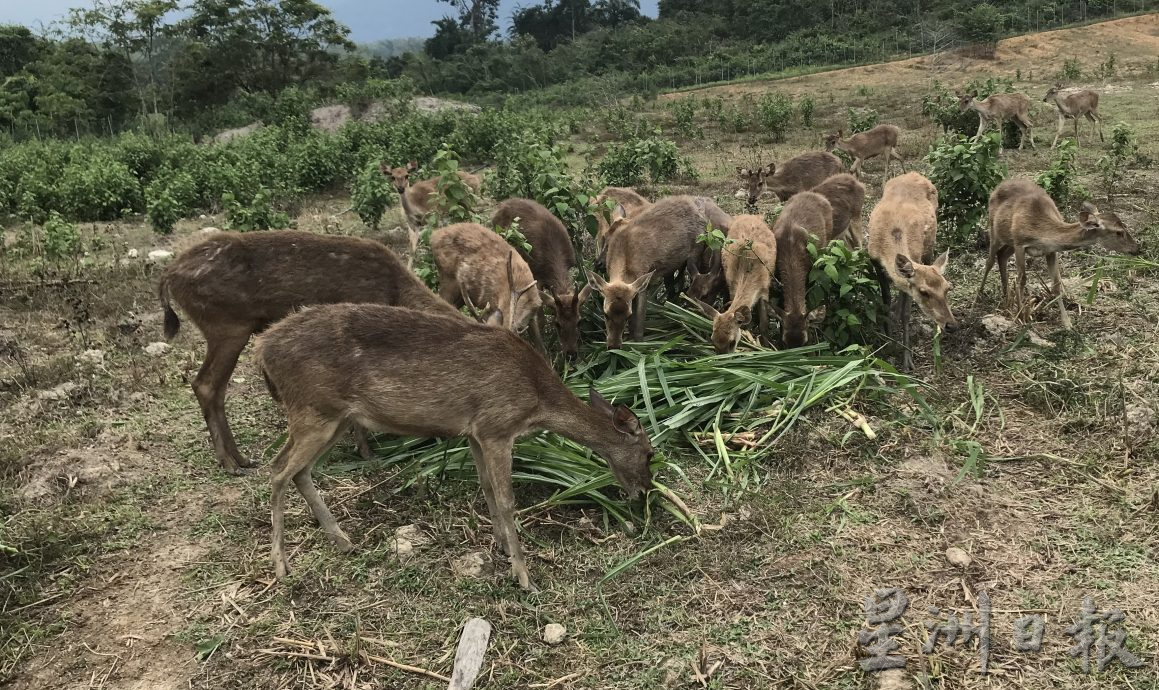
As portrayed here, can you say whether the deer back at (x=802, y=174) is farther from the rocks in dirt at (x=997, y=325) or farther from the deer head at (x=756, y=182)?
the rocks in dirt at (x=997, y=325)

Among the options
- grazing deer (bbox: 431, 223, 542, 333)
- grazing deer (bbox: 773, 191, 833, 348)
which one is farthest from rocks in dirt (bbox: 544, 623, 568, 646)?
grazing deer (bbox: 773, 191, 833, 348)

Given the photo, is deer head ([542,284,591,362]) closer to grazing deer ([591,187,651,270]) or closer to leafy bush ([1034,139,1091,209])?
grazing deer ([591,187,651,270])

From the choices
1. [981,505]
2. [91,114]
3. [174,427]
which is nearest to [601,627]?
[981,505]

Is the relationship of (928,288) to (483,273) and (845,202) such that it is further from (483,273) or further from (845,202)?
(483,273)

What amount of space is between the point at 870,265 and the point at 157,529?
18.1 feet

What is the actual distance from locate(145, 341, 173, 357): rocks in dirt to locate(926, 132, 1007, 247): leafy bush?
7.75 metres

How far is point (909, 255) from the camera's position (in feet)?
21.6

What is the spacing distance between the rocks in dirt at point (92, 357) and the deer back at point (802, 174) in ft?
28.6

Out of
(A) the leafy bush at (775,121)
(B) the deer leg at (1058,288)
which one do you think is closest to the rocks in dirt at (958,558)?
(B) the deer leg at (1058,288)

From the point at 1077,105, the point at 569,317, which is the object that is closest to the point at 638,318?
the point at 569,317

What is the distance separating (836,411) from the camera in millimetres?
5422

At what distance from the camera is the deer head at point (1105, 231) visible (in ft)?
21.9

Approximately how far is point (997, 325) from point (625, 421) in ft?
13.0

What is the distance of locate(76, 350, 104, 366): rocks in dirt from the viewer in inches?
274
